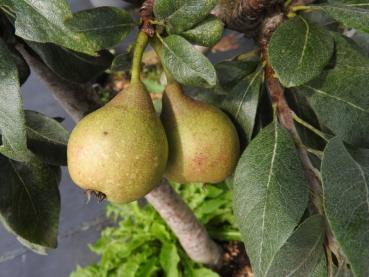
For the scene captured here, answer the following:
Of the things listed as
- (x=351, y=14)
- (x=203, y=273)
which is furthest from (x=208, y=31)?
(x=203, y=273)

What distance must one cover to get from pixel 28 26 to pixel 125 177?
151 mm

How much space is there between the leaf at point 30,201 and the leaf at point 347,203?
1.04 feet

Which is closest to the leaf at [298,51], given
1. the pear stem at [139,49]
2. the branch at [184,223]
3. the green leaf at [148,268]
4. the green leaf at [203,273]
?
the pear stem at [139,49]

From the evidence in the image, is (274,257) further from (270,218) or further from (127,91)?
(127,91)

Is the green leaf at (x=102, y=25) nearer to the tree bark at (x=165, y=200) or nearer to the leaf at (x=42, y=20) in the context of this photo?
the leaf at (x=42, y=20)

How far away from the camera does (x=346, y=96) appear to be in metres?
0.45

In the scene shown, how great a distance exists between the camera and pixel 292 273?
42cm

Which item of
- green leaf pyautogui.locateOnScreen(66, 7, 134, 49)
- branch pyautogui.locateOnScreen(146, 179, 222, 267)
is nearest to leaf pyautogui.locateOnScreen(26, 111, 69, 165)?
green leaf pyautogui.locateOnScreen(66, 7, 134, 49)

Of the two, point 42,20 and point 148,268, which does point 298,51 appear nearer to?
point 42,20

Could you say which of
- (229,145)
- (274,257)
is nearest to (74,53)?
(229,145)

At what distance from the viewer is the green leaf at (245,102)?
0.49 meters

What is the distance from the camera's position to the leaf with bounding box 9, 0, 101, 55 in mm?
343

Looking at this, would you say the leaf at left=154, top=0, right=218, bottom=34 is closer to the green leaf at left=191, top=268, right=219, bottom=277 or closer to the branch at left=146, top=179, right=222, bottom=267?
the branch at left=146, top=179, right=222, bottom=267

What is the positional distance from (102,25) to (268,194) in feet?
0.73
